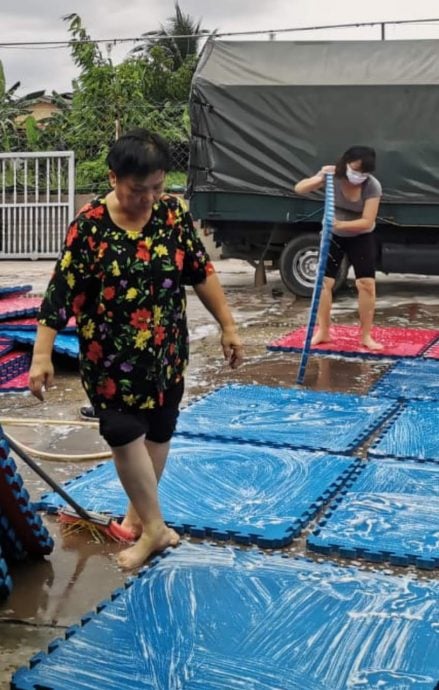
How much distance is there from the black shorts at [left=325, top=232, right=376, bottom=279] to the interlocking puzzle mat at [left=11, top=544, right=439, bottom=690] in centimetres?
468

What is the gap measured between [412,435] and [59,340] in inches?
127

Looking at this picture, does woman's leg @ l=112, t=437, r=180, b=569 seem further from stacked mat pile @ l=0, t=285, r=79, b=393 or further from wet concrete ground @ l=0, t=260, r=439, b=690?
stacked mat pile @ l=0, t=285, r=79, b=393

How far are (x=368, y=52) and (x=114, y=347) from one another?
9.68m

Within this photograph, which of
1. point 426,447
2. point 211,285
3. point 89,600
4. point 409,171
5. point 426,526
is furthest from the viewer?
point 409,171

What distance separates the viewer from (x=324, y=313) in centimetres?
822

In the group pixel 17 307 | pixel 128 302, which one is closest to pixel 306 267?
pixel 17 307

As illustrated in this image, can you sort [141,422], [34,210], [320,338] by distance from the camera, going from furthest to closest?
[34,210], [320,338], [141,422]

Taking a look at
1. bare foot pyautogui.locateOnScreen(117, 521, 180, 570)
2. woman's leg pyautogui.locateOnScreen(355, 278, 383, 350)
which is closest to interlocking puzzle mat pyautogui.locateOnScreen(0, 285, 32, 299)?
woman's leg pyautogui.locateOnScreen(355, 278, 383, 350)

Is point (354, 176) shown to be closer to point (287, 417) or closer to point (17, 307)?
point (287, 417)

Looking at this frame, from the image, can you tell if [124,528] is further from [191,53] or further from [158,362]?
[191,53]

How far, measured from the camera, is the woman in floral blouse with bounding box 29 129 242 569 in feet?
11.1

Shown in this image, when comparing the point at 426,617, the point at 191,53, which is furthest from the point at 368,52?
the point at 191,53

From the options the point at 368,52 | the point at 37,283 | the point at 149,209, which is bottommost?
the point at 37,283

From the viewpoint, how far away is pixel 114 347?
3436mm
